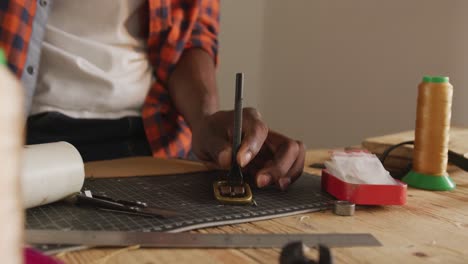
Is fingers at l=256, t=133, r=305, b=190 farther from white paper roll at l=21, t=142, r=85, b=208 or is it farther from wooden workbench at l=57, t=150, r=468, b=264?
white paper roll at l=21, t=142, r=85, b=208

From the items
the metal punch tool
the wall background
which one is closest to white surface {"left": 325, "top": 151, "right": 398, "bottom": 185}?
the metal punch tool

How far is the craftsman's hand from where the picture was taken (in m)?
0.66

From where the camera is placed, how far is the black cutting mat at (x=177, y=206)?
1.58 ft

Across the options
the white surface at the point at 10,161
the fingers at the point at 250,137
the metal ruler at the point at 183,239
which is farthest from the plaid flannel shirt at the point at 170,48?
the white surface at the point at 10,161

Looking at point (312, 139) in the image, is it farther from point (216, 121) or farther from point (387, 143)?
point (216, 121)

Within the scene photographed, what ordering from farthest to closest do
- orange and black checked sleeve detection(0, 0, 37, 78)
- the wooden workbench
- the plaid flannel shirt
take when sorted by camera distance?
the plaid flannel shirt, orange and black checked sleeve detection(0, 0, 37, 78), the wooden workbench

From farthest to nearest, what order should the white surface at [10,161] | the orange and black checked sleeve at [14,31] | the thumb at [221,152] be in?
1. the orange and black checked sleeve at [14,31]
2. the thumb at [221,152]
3. the white surface at [10,161]

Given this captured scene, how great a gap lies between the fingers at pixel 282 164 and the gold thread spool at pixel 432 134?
17 cm

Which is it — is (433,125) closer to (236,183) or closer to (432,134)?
(432,134)

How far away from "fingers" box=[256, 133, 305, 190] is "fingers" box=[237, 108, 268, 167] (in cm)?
3

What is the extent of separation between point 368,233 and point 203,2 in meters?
0.77

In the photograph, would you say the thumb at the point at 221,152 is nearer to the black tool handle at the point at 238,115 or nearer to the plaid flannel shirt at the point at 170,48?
the black tool handle at the point at 238,115

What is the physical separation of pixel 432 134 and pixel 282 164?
0.73ft

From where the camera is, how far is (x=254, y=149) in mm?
659
